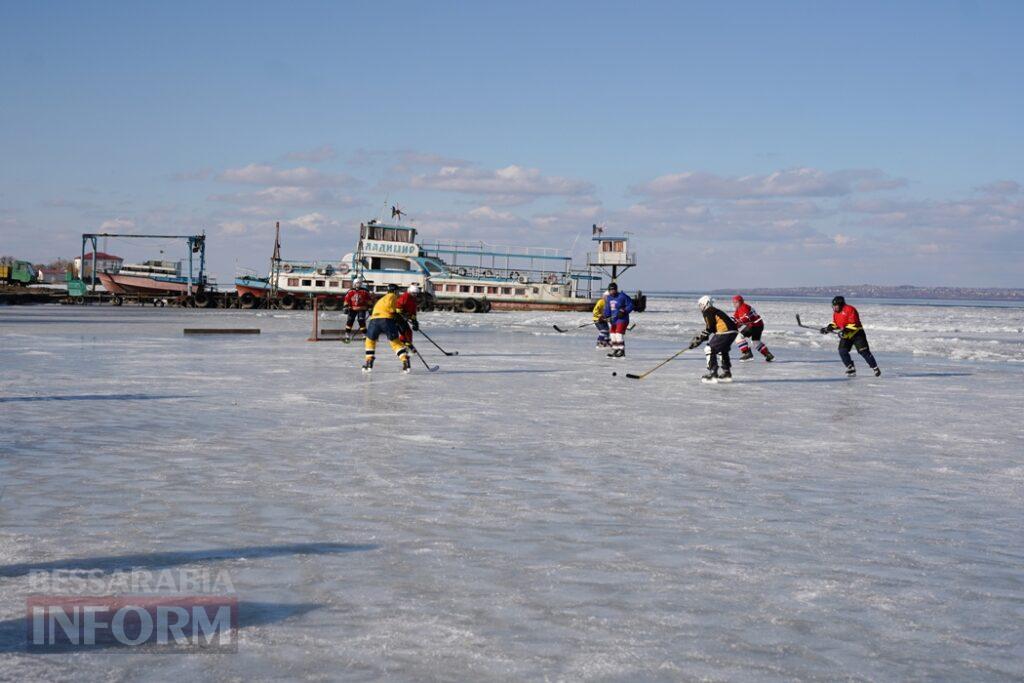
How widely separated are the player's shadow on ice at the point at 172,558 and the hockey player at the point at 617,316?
1646cm

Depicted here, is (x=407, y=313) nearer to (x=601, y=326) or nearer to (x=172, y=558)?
(x=601, y=326)

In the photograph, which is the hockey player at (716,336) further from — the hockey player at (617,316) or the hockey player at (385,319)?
the hockey player at (617,316)

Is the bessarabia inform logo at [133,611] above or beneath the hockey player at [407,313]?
beneath

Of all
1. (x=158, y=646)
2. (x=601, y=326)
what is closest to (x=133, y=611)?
(x=158, y=646)

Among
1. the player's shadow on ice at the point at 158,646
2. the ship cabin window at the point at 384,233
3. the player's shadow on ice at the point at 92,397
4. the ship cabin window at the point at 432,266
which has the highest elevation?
the ship cabin window at the point at 384,233

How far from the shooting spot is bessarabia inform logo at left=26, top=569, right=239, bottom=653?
3568 mm

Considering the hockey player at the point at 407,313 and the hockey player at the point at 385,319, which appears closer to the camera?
the hockey player at the point at 385,319

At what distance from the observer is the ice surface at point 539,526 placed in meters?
3.56

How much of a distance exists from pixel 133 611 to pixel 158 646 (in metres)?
0.40

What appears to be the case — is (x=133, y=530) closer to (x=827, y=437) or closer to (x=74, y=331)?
(x=827, y=437)

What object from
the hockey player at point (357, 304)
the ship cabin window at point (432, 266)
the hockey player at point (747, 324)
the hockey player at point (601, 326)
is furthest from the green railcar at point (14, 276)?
the hockey player at point (747, 324)

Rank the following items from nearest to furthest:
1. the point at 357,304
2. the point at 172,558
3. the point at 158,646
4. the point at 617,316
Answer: the point at 158,646, the point at 172,558, the point at 617,316, the point at 357,304

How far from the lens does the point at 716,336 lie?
50.9 ft

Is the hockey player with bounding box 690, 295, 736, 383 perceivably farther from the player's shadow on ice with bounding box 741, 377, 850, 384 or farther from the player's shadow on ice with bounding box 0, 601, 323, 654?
the player's shadow on ice with bounding box 0, 601, 323, 654
